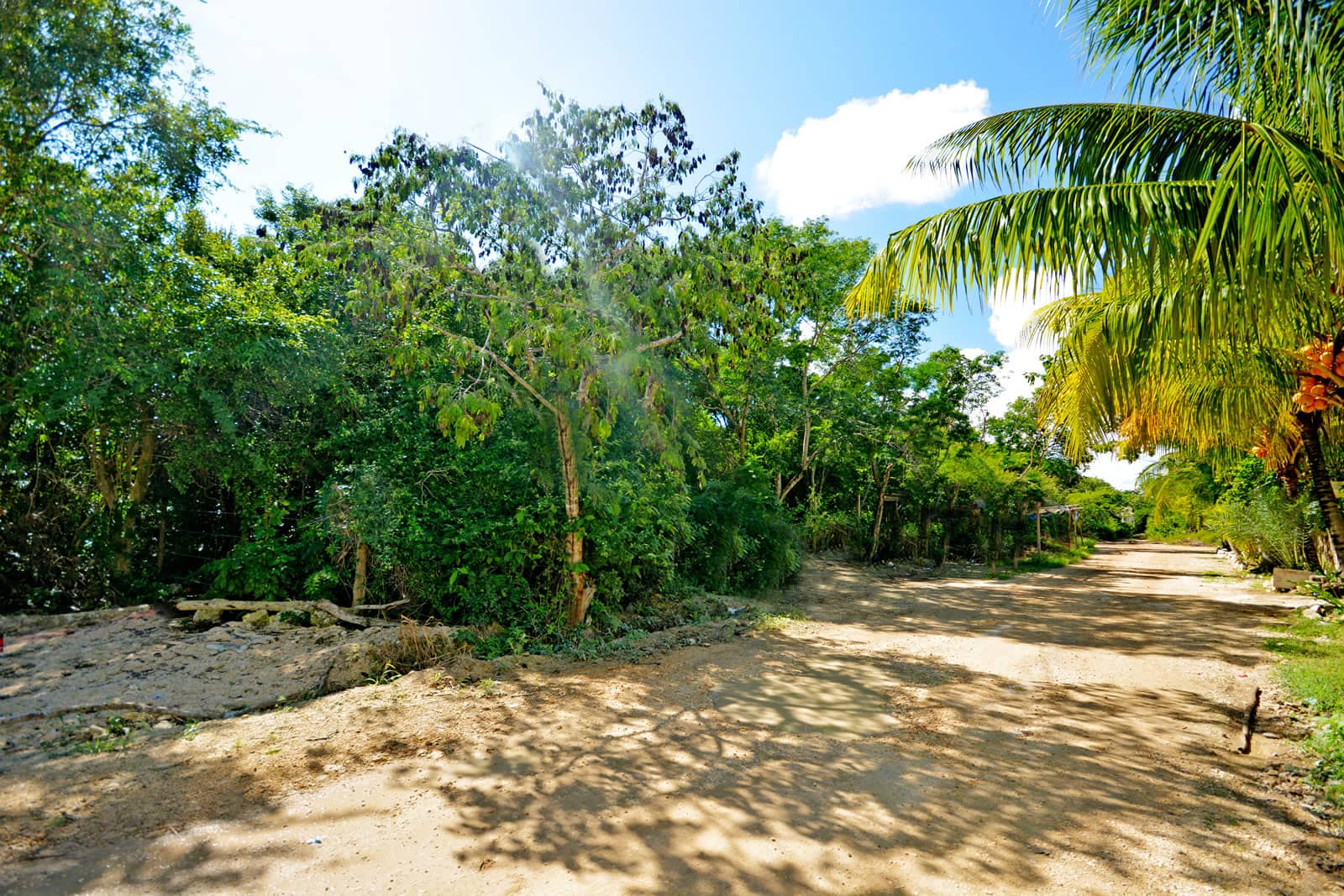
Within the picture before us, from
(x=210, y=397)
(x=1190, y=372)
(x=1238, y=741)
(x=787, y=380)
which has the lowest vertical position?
(x=1238, y=741)

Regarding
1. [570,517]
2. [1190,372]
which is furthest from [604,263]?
[1190,372]

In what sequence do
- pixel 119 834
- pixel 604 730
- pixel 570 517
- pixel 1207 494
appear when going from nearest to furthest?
pixel 119 834 → pixel 604 730 → pixel 570 517 → pixel 1207 494

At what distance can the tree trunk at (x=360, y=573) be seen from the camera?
830 centimetres

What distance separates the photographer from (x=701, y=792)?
4.10 meters

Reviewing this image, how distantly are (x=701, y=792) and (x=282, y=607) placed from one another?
239 inches

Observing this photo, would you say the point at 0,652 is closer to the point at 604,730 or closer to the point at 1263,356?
the point at 604,730

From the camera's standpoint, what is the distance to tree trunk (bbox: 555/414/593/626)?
807cm

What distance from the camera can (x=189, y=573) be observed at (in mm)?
9195

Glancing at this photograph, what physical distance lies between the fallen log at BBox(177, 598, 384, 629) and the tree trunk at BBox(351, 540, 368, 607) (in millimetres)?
305

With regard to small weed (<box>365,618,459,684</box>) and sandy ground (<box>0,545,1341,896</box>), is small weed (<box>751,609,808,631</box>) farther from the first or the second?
small weed (<box>365,618,459,684</box>)

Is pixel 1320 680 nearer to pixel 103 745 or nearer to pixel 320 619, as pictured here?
pixel 103 745

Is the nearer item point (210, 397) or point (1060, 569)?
point (210, 397)

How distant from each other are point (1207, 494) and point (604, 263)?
2797 centimetres

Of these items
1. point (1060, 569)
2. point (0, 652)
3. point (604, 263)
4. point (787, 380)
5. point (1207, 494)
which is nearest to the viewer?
point (0, 652)
